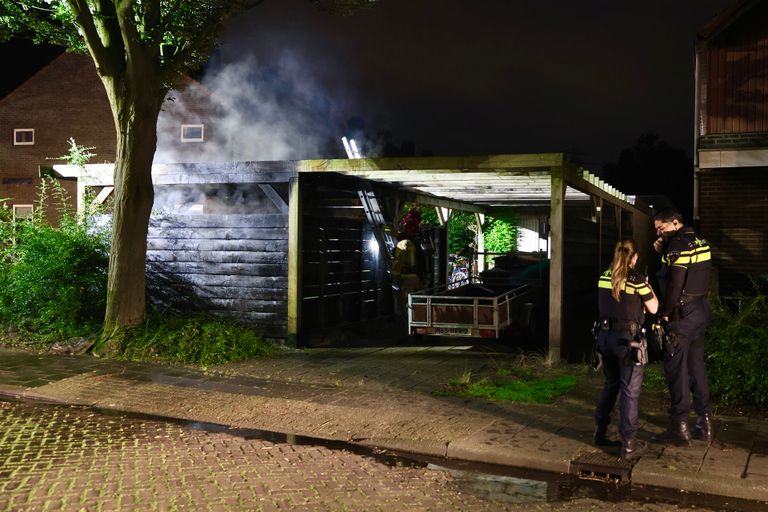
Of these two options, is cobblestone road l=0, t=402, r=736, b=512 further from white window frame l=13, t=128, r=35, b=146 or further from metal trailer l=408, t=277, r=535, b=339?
white window frame l=13, t=128, r=35, b=146

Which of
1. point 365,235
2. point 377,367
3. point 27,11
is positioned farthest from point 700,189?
point 27,11

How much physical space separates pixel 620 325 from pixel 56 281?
9.76 meters

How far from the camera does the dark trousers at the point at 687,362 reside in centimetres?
628

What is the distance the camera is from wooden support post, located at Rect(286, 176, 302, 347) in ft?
38.9

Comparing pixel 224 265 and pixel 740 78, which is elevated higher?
pixel 740 78

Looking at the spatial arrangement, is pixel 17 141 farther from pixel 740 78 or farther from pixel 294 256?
pixel 740 78

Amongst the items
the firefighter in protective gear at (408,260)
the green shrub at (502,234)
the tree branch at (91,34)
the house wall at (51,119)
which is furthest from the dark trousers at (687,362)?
the house wall at (51,119)

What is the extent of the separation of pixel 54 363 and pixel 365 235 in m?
6.43

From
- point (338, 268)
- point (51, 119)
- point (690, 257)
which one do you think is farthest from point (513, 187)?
point (51, 119)

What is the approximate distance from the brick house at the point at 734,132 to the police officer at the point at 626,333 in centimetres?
801

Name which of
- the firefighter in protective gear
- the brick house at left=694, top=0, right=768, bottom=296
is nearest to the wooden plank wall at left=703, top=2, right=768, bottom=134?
the brick house at left=694, top=0, right=768, bottom=296

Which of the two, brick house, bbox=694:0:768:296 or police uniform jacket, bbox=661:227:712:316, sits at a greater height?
brick house, bbox=694:0:768:296

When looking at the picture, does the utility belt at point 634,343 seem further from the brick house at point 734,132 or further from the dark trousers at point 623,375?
the brick house at point 734,132

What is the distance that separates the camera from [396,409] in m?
7.73
